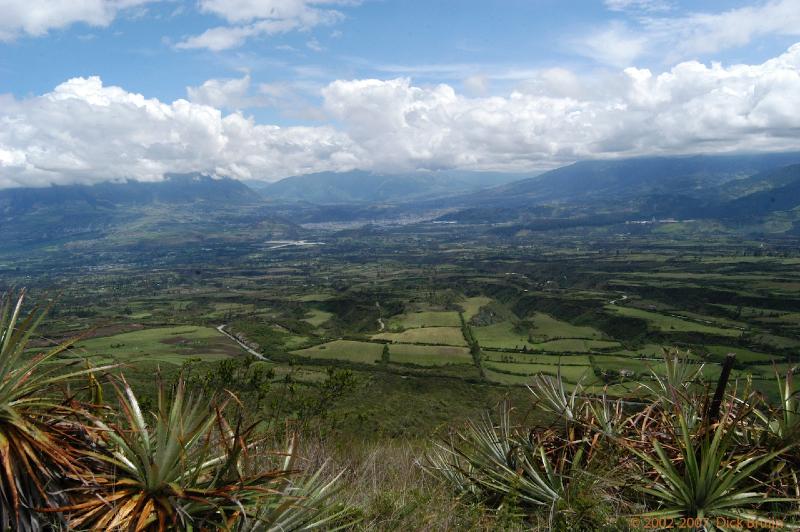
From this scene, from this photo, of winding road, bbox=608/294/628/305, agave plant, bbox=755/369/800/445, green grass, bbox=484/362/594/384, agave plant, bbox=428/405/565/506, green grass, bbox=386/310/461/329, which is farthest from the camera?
winding road, bbox=608/294/628/305

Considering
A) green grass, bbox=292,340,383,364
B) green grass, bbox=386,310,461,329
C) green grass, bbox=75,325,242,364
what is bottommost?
green grass, bbox=386,310,461,329

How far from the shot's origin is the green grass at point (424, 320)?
9144cm

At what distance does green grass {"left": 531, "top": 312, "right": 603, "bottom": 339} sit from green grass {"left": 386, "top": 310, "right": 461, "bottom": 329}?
48.7 ft

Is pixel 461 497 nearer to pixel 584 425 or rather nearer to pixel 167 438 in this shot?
pixel 584 425

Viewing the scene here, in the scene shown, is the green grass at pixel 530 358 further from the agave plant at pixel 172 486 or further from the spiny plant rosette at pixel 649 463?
the agave plant at pixel 172 486

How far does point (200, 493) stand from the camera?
13.4 feet

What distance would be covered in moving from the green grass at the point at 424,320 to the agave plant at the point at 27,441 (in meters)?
86.9

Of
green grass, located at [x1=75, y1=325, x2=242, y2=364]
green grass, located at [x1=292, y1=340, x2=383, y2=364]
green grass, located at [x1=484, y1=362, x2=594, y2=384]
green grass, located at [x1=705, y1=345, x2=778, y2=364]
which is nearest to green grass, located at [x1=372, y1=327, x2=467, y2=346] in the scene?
green grass, located at [x1=292, y1=340, x2=383, y2=364]

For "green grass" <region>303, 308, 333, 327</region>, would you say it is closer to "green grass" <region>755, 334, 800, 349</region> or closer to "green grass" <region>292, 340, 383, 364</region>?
"green grass" <region>292, 340, 383, 364</region>

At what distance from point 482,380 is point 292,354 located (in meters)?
30.4

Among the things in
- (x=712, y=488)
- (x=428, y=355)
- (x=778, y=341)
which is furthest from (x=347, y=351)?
(x=712, y=488)

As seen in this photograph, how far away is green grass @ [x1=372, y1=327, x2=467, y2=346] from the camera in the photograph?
3081 inches

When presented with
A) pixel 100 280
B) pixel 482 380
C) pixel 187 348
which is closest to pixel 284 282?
pixel 100 280

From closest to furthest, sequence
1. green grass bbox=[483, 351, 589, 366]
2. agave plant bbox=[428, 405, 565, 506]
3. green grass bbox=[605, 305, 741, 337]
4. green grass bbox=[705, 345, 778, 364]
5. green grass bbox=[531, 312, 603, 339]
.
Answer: agave plant bbox=[428, 405, 565, 506]
green grass bbox=[705, 345, 778, 364]
green grass bbox=[483, 351, 589, 366]
green grass bbox=[605, 305, 741, 337]
green grass bbox=[531, 312, 603, 339]
